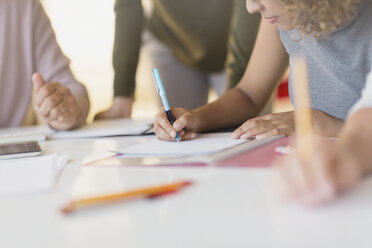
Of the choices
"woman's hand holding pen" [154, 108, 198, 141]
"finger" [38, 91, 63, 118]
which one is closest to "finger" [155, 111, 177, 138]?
"woman's hand holding pen" [154, 108, 198, 141]

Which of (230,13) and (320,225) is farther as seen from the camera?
(230,13)

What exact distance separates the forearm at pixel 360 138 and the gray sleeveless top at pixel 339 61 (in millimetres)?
341

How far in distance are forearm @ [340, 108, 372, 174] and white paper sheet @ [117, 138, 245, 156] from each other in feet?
0.78

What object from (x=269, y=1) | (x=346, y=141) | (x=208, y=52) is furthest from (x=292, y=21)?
(x=208, y=52)

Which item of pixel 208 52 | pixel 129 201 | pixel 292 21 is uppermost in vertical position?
pixel 292 21

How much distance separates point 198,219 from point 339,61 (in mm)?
651

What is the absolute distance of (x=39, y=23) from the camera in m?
1.80

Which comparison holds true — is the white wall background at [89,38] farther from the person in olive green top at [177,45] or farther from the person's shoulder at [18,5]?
the person's shoulder at [18,5]

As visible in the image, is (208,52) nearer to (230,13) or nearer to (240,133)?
(230,13)

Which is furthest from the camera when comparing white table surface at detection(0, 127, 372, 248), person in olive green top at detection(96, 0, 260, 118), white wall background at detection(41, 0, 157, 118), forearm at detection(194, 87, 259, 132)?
white wall background at detection(41, 0, 157, 118)

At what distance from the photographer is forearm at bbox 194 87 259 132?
110 centimetres

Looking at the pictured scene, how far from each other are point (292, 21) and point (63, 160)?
0.51 meters

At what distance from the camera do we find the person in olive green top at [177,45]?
186 cm

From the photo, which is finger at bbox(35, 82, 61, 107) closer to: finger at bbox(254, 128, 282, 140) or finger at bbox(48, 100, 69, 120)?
finger at bbox(48, 100, 69, 120)
